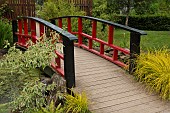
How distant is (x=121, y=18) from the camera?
53.2 feet

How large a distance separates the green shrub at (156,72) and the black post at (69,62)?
3.44 feet

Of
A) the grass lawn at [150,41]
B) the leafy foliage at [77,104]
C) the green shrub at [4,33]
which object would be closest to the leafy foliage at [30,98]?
the leafy foliage at [77,104]

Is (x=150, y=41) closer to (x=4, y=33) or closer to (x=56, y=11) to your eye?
(x=56, y=11)

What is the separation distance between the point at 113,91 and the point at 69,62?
773 millimetres

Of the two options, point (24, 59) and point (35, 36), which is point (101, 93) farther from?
point (35, 36)

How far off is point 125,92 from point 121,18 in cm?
1265

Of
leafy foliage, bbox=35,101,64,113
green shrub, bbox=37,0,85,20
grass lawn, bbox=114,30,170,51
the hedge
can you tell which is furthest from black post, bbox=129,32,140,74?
the hedge

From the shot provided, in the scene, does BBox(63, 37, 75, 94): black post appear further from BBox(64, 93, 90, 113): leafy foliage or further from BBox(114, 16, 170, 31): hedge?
BBox(114, 16, 170, 31): hedge

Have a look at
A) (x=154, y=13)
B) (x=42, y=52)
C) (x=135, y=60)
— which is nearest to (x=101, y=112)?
(x=42, y=52)

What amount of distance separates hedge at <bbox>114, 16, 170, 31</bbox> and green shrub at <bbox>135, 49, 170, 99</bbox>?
11271 millimetres

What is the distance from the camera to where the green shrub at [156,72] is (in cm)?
378

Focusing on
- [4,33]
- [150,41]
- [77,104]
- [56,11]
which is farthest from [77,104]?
[150,41]

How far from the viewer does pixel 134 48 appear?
442 cm

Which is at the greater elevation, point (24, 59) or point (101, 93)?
point (24, 59)
